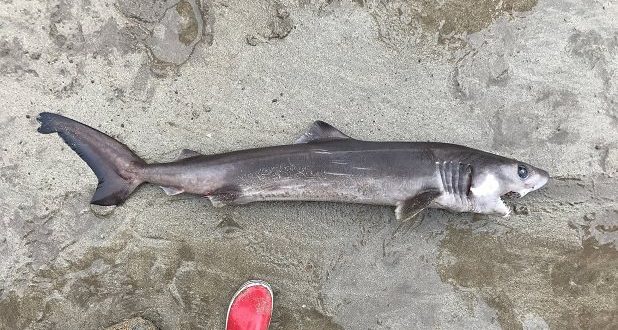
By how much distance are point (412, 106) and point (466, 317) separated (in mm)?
2172

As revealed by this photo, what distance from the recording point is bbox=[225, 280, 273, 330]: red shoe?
4.63 m

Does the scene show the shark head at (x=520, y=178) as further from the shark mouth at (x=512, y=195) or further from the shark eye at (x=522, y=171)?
the shark mouth at (x=512, y=195)

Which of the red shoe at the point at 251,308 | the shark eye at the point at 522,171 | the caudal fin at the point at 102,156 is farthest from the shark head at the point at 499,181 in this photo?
the caudal fin at the point at 102,156

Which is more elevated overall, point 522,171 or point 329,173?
point 522,171

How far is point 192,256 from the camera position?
4762mm

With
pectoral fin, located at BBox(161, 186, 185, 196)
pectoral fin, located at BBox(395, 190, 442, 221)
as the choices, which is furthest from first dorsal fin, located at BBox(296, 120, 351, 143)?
pectoral fin, located at BBox(161, 186, 185, 196)

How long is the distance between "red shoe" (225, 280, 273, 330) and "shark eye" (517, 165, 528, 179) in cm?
261

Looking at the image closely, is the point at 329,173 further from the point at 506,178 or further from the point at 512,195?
the point at 512,195

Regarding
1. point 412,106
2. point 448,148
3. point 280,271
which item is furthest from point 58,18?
point 448,148

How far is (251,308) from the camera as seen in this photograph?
462cm

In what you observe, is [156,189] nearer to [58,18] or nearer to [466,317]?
[58,18]

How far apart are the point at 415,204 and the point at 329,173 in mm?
822

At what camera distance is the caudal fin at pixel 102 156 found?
14.9 ft

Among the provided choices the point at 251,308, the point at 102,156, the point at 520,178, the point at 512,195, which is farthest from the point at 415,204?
the point at 102,156
